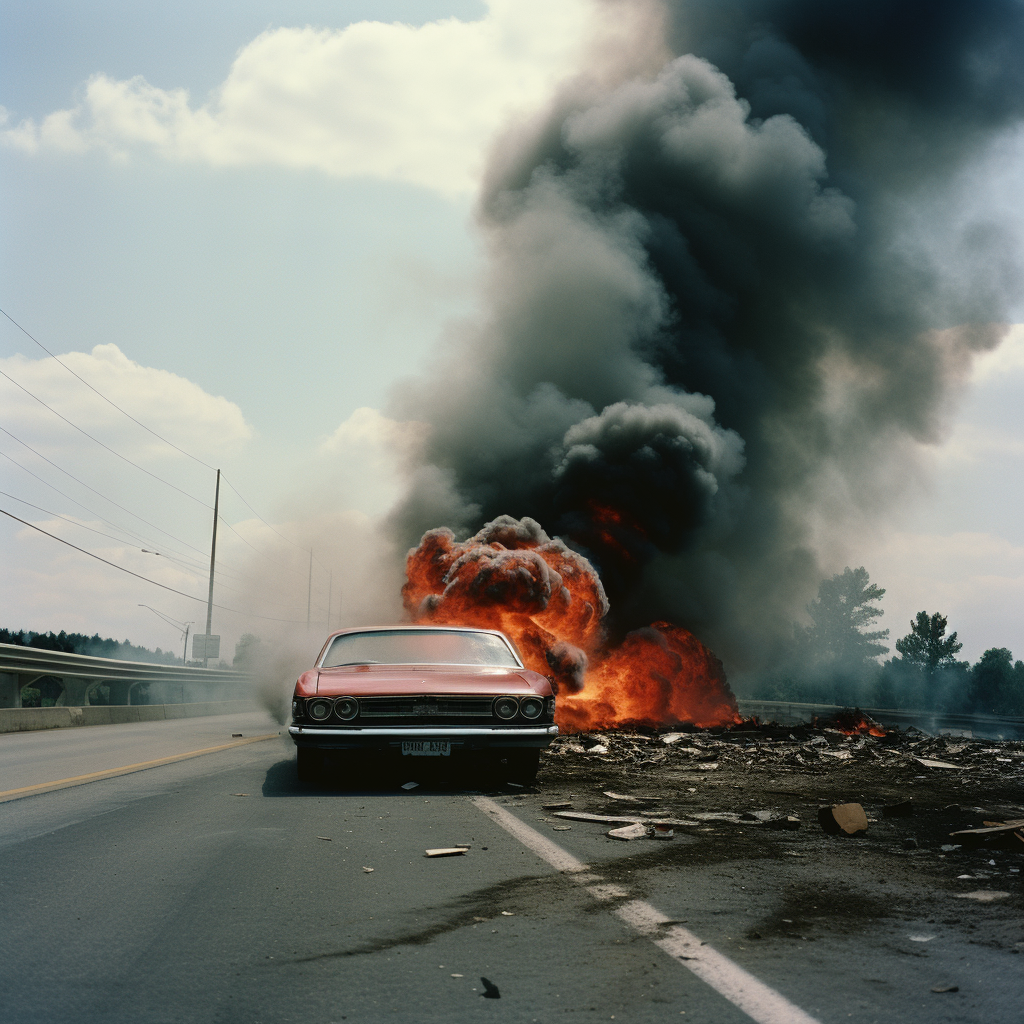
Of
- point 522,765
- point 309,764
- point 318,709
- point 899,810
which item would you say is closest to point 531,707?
point 522,765

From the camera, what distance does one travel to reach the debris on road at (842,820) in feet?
20.9

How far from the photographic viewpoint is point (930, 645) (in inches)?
3681

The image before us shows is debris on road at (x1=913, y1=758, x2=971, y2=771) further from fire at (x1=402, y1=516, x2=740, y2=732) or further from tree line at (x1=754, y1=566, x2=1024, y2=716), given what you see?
tree line at (x1=754, y1=566, x2=1024, y2=716)

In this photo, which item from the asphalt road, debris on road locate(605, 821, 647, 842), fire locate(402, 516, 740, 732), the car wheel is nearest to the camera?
the asphalt road

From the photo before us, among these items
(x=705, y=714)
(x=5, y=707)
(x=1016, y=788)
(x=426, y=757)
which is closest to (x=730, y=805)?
(x=426, y=757)

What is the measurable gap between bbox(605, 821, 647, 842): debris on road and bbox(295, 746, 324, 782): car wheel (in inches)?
126

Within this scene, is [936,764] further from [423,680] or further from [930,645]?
[930,645]

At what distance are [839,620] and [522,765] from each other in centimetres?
9368

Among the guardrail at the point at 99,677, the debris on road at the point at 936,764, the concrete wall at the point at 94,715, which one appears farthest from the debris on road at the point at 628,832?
the guardrail at the point at 99,677

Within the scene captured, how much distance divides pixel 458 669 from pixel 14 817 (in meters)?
3.79

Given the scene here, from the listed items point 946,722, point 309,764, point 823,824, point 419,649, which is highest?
point 419,649

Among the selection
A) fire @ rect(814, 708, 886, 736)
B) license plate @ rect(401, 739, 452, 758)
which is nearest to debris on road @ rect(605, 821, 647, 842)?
license plate @ rect(401, 739, 452, 758)

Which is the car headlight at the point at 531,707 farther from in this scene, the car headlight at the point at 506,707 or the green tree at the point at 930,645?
the green tree at the point at 930,645

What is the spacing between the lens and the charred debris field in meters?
4.41
